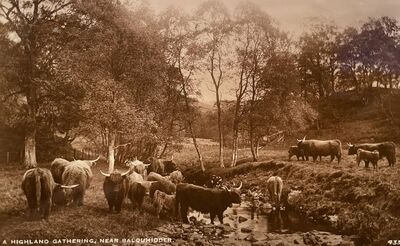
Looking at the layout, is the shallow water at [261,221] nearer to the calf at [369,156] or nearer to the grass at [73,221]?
the grass at [73,221]

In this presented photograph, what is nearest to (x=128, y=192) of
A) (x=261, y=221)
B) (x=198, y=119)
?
(x=261, y=221)

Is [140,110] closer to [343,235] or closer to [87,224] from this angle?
[87,224]

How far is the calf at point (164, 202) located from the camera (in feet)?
37.1

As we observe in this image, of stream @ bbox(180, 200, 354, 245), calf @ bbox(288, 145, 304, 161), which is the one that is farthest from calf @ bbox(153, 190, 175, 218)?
calf @ bbox(288, 145, 304, 161)

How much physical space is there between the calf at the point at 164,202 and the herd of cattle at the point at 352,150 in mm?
6600

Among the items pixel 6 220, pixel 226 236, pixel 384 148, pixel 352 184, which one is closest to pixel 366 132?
pixel 384 148

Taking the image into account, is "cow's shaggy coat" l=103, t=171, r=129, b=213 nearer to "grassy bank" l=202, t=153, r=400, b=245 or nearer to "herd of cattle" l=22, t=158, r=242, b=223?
"herd of cattle" l=22, t=158, r=242, b=223

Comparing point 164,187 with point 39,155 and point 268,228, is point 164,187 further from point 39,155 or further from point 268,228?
point 39,155

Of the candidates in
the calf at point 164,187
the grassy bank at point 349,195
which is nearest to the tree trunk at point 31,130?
the calf at point 164,187

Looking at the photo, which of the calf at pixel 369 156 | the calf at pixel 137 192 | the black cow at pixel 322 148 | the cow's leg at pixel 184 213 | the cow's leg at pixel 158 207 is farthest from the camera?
the black cow at pixel 322 148

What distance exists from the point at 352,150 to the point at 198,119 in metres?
8.88

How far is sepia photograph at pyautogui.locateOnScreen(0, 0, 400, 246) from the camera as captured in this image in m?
10.2

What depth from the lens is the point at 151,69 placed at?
17.9 m

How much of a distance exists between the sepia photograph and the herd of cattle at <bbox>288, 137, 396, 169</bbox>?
0.06 metres
